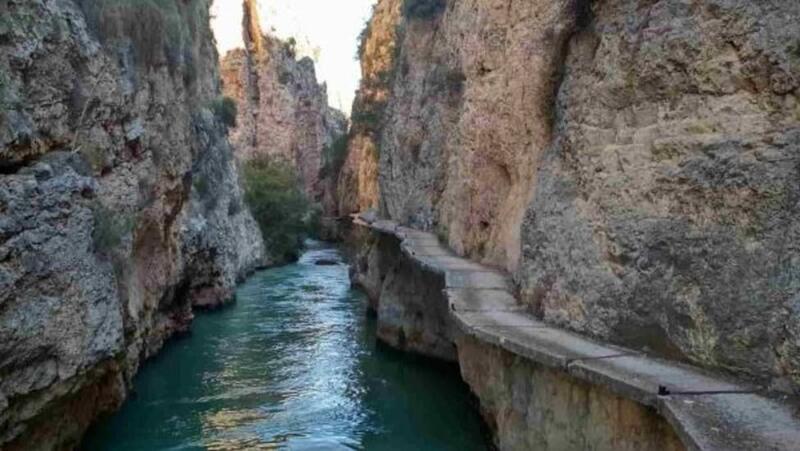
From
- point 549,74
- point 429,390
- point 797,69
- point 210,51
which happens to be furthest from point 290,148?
point 797,69

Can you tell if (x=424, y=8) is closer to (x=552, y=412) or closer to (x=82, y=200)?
(x=82, y=200)

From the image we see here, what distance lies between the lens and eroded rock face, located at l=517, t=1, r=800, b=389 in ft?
18.3

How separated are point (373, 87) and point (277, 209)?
11397 millimetres

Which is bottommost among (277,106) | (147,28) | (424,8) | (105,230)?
(105,230)

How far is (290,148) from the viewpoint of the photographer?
60031 mm

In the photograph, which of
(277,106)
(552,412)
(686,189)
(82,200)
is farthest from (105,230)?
(277,106)

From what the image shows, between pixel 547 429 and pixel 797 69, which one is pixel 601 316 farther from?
pixel 797 69

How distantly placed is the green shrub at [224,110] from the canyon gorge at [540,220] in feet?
36.6

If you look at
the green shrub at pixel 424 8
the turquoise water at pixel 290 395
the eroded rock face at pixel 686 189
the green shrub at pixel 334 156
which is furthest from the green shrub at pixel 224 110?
the eroded rock face at pixel 686 189

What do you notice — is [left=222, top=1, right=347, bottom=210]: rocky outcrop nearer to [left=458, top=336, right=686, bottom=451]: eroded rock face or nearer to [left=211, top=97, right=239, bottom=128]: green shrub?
[left=211, top=97, right=239, bottom=128]: green shrub

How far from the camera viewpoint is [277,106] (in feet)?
189

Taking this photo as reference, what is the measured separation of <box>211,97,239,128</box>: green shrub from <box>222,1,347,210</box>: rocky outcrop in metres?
22.7

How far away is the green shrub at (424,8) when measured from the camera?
72.4 feet

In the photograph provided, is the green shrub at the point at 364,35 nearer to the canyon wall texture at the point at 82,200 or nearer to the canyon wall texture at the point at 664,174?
the canyon wall texture at the point at 82,200
